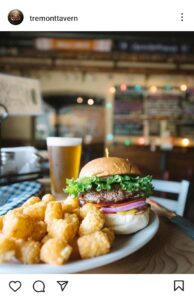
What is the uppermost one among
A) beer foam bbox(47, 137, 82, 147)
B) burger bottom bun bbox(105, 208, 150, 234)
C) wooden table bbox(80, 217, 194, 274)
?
beer foam bbox(47, 137, 82, 147)

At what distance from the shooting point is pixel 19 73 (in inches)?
151

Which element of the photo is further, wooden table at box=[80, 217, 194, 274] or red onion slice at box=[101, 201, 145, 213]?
red onion slice at box=[101, 201, 145, 213]

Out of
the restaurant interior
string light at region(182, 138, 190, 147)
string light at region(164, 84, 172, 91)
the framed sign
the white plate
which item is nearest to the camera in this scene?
the white plate

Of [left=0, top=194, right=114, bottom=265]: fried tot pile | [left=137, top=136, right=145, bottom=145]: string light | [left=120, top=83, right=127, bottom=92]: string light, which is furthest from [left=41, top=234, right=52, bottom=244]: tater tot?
[left=120, top=83, right=127, bottom=92]: string light

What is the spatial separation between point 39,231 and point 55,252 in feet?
0.27

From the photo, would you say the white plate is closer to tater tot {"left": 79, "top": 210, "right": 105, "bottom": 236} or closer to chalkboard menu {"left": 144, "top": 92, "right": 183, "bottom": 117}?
tater tot {"left": 79, "top": 210, "right": 105, "bottom": 236}

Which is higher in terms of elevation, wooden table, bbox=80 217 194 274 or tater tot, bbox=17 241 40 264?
tater tot, bbox=17 241 40 264

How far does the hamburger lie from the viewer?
2.34 feet

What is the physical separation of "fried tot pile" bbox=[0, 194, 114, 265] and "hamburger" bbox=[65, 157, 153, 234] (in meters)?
0.08

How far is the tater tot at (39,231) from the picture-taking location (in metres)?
0.60
